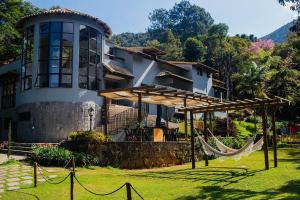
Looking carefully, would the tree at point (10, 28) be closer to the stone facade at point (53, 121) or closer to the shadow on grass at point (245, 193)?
the stone facade at point (53, 121)

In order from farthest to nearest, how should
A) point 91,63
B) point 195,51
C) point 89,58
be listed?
point 195,51
point 91,63
point 89,58

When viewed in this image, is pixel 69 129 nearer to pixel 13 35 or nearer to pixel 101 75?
pixel 101 75

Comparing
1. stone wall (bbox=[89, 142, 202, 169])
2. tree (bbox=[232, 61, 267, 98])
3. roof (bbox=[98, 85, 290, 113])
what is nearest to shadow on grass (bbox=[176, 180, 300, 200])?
roof (bbox=[98, 85, 290, 113])

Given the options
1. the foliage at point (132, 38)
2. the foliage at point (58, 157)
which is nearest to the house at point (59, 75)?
the foliage at point (58, 157)

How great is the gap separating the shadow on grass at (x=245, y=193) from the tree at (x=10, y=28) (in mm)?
29265

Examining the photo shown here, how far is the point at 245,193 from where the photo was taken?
9820 millimetres

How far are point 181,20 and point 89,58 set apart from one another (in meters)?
76.6

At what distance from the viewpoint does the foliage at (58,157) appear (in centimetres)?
1753

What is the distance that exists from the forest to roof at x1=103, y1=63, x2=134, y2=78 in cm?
1118

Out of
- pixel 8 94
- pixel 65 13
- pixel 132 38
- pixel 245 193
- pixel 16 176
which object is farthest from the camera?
pixel 132 38

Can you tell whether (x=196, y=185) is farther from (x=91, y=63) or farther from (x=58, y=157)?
(x=91, y=63)

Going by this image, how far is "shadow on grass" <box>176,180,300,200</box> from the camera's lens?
30.4 feet

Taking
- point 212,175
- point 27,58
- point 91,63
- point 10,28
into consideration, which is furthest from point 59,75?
point 212,175

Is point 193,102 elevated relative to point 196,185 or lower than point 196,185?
elevated
